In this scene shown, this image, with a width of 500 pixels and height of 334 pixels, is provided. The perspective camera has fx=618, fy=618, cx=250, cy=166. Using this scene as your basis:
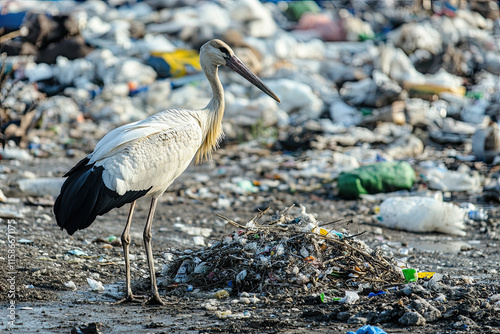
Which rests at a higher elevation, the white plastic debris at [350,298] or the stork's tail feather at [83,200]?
the stork's tail feather at [83,200]

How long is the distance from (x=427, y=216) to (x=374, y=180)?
1.22 m

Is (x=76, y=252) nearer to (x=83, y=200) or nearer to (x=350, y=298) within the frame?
(x=83, y=200)

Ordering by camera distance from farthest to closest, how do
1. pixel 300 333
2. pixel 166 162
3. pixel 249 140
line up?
pixel 249 140, pixel 166 162, pixel 300 333

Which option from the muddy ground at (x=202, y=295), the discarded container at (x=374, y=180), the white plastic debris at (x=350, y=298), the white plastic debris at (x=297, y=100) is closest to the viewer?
the muddy ground at (x=202, y=295)

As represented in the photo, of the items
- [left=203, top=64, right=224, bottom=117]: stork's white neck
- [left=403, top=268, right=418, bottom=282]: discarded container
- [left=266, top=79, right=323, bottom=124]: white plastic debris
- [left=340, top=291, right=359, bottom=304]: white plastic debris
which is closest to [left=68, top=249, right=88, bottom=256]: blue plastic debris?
[left=203, top=64, right=224, bottom=117]: stork's white neck

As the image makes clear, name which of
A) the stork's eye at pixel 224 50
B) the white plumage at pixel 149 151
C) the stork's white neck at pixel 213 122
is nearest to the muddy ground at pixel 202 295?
the white plumage at pixel 149 151

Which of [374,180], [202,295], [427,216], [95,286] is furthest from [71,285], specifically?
[374,180]

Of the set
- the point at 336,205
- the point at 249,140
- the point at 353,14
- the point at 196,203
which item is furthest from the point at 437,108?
the point at 353,14

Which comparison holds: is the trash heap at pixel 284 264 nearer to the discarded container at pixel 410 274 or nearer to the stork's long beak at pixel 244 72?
the discarded container at pixel 410 274

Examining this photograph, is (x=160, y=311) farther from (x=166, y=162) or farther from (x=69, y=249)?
(x=69, y=249)

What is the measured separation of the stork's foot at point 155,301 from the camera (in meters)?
3.53

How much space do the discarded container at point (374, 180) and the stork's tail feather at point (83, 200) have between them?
3507 millimetres

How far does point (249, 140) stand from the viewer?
9.34 metres

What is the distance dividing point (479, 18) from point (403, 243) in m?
12.7
